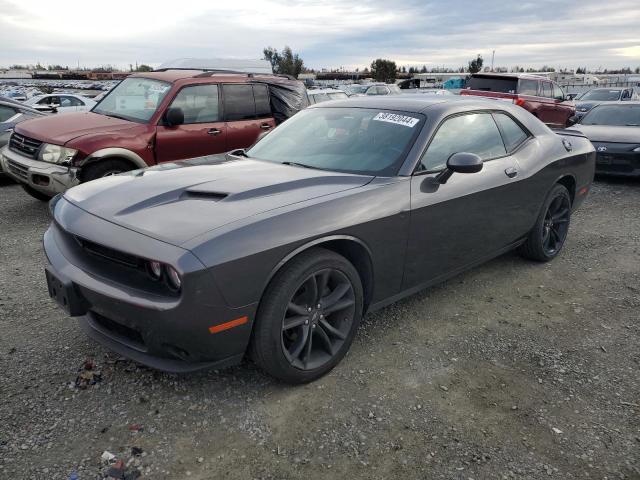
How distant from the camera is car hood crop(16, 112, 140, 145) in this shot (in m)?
5.59

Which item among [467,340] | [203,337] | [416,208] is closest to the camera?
[203,337]

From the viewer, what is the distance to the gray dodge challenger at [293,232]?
2328mm

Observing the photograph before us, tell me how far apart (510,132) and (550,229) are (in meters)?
1.15

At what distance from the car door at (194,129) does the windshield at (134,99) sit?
0.25 metres

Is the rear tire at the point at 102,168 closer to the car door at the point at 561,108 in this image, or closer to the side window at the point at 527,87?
the side window at the point at 527,87

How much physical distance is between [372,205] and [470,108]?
146 centimetres

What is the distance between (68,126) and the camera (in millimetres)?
5844

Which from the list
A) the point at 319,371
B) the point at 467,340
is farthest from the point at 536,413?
the point at 319,371

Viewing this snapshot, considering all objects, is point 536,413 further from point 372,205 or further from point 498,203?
point 498,203

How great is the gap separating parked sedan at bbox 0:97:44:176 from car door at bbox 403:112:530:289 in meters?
6.89

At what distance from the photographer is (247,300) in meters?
2.38

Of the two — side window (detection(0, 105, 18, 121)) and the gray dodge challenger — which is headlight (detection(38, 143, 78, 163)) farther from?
side window (detection(0, 105, 18, 121))

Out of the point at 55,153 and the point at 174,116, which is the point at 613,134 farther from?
the point at 55,153

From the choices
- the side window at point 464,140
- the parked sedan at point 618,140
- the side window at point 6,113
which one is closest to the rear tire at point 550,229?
the side window at point 464,140
